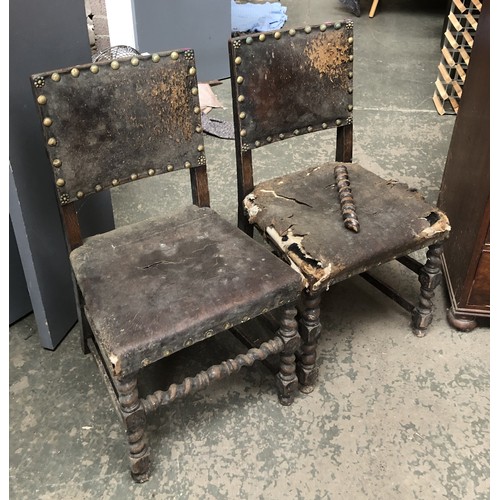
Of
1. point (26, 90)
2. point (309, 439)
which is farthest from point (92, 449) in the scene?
point (26, 90)

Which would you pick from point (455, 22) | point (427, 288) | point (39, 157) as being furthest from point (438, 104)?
point (39, 157)

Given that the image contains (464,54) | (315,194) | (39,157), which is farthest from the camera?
(464,54)

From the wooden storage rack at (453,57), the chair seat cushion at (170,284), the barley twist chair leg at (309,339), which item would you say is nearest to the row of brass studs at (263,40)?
the chair seat cushion at (170,284)

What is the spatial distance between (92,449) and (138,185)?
1447mm

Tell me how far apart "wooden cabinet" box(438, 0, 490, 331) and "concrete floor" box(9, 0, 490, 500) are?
121 millimetres

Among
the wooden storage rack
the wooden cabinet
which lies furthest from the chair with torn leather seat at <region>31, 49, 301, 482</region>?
the wooden storage rack

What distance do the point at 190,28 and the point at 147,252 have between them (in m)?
2.36

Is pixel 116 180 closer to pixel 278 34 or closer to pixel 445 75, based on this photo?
pixel 278 34

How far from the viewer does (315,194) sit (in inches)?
65.7

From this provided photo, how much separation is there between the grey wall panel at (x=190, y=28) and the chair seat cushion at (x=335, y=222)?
189 cm

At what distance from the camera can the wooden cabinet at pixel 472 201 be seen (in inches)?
65.8

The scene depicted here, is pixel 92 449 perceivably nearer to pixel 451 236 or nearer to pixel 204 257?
pixel 204 257

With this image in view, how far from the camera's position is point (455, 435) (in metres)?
1.53

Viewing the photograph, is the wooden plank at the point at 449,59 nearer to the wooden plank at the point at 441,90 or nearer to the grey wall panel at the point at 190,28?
the wooden plank at the point at 441,90
